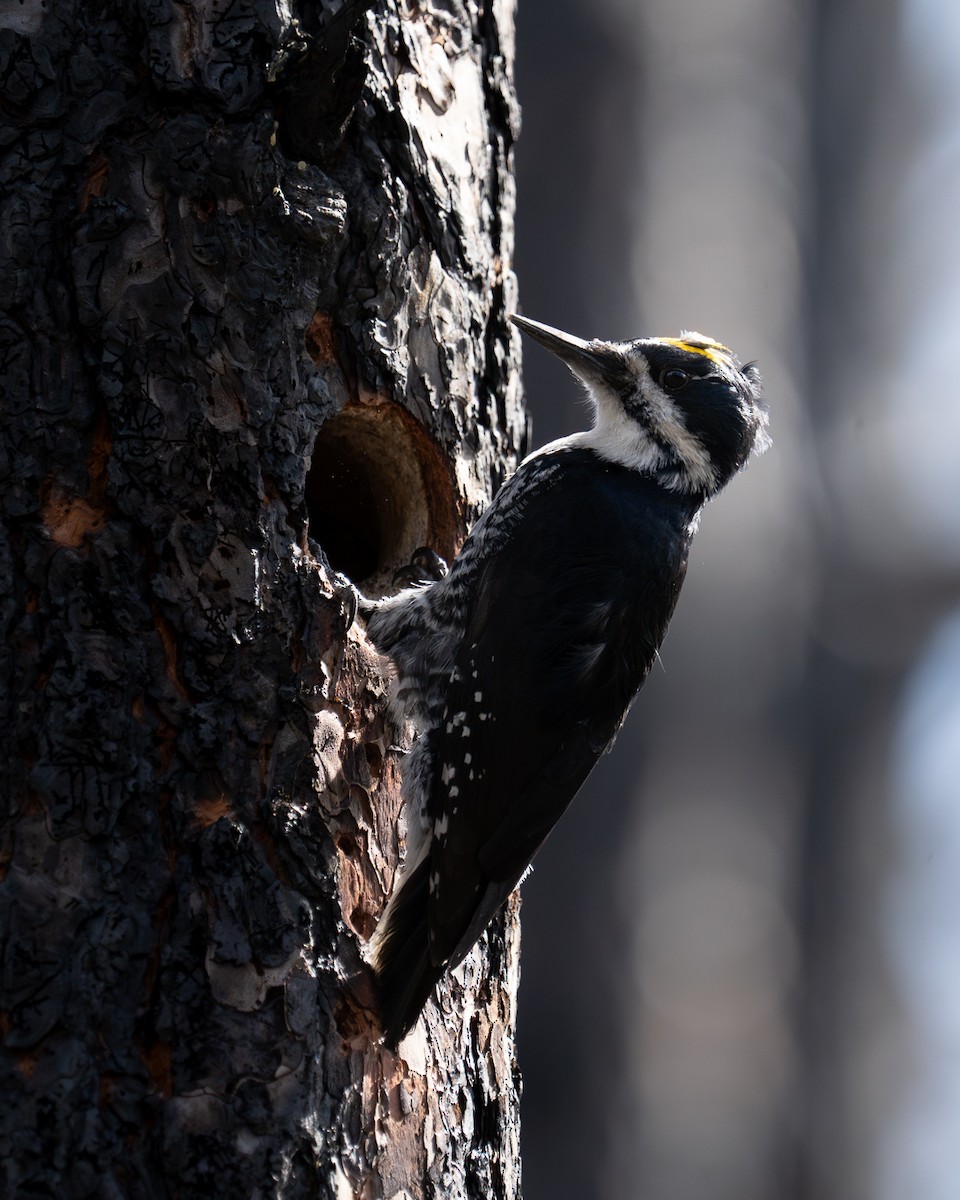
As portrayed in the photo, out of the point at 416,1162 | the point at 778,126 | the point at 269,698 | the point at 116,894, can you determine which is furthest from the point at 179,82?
the point at 778,126

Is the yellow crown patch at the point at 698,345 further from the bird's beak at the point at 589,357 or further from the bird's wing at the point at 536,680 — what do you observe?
the bird's wing at the point at 536,680

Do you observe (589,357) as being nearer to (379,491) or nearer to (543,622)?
(379,491)

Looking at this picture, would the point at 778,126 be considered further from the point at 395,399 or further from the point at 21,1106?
the point at 21,1106

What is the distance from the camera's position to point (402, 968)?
83.3 inches

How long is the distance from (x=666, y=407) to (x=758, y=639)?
7.28 feet

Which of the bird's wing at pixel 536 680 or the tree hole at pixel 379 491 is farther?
the tree hole at pixel 379 491

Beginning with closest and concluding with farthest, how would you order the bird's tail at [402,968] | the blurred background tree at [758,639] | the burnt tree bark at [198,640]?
1. the burnt tree bark at [198,640]
2. the bird's tail at [402,968]
3. the blurred background tree at [758,639]

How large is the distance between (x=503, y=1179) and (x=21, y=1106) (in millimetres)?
907

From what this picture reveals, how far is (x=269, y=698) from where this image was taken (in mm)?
2092

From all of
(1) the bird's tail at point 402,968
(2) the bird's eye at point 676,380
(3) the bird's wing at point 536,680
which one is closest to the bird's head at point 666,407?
(2) the bird's eye at point 676,380

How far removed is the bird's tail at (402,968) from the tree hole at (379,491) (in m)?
0.83

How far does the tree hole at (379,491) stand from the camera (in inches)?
103

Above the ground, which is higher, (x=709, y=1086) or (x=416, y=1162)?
(x=709, y=1086)

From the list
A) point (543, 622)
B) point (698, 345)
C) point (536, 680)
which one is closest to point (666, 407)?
point (698, 345)
